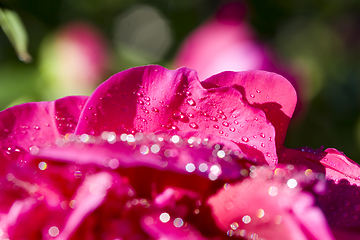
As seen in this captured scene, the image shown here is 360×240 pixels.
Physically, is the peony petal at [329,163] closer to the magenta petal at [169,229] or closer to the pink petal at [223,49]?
the magenta petal at [169,229]

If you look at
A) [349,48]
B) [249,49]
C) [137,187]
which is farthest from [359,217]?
[349,48]

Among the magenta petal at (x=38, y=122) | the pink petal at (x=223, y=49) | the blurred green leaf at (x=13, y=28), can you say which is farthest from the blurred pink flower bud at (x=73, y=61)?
the magenta petal at (x=38, y=122)

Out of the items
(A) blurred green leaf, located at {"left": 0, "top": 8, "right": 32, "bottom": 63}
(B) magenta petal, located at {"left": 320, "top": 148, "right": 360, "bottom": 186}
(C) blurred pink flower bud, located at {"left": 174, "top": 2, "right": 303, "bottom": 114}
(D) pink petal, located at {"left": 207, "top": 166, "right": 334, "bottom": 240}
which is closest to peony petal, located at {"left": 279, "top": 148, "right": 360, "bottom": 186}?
(B) magenta petal, located at {"left": 320, "top": 148, "right": 360, "bottom": 186}

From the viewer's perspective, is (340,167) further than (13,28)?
No

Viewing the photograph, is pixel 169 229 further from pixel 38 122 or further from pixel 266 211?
pixel 38 122

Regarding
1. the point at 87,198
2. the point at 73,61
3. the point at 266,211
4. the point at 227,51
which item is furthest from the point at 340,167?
the point at 73,61
